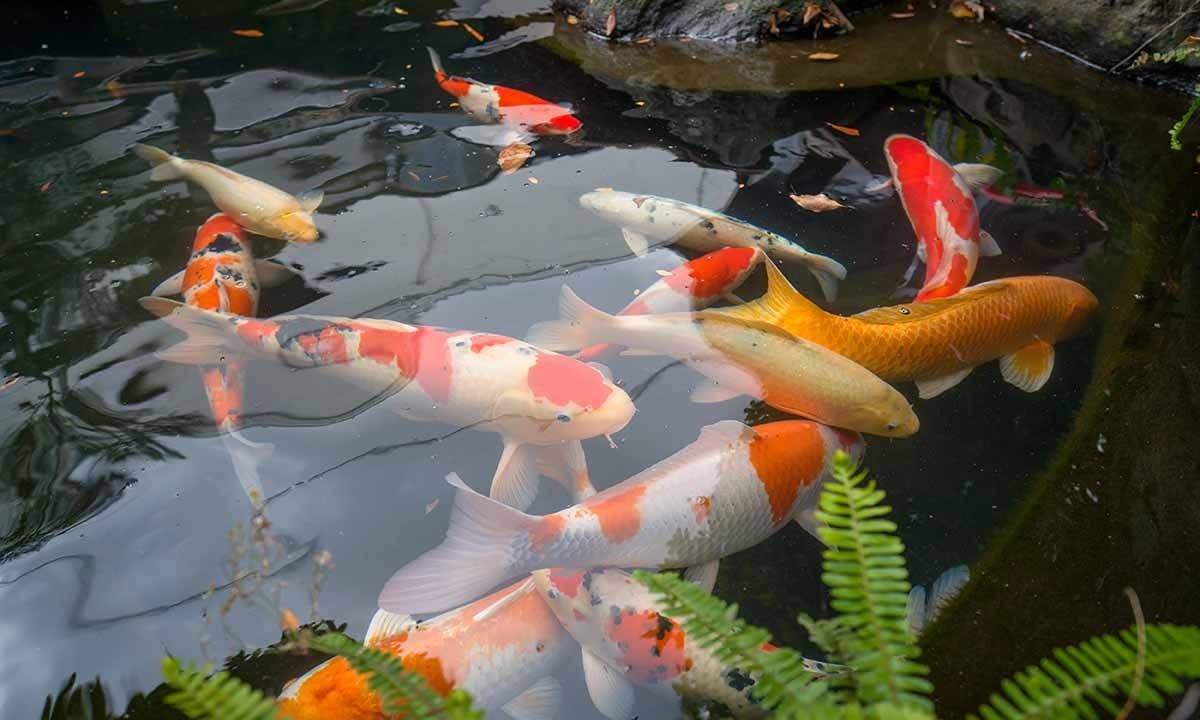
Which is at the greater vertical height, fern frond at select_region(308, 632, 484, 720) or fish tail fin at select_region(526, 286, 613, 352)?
fern frond at select_region(308, 632, 484, 720)

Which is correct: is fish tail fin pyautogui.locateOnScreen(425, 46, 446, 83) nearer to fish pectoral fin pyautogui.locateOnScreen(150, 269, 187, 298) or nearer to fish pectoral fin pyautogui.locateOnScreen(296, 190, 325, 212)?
fish pectoral fin pyautogui.locateOnScreen(296, 190, 325, 212)

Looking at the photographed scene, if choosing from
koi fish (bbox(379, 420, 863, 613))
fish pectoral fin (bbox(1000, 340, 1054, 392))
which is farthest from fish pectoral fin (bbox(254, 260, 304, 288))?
fish pectoral fin (bbox(1000, 340, 1054, 392))

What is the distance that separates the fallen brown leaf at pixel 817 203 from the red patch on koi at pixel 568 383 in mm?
1705

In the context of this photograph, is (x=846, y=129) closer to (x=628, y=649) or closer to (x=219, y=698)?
(x=628, y=649)

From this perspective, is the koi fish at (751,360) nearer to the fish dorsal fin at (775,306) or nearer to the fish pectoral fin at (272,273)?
the fish dorsal fin at (775,306)

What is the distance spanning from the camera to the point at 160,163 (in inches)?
176

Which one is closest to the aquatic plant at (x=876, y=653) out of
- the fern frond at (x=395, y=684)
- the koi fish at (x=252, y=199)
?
the fern frond at (x=395, y=684)

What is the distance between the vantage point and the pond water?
2721 millimetres

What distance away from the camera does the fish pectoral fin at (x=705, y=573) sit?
262 centimetres

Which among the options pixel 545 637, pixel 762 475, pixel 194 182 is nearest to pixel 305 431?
pixel 545 637

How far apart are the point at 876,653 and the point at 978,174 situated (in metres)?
3.55

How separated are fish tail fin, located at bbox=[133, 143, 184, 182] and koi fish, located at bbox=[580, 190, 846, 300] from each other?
7.13ft

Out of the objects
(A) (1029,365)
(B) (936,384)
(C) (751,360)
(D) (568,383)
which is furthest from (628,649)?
(A) (1029,365)

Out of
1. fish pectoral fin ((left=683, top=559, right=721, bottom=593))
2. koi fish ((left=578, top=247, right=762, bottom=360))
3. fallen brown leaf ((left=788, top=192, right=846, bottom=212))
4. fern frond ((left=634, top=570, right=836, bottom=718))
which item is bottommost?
fish pectoral fin ((left=683, top=559, right=721, bottom=593))
